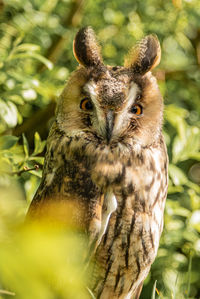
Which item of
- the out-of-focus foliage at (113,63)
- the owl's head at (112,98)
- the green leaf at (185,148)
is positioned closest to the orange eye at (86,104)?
the owl's head at (112,98)

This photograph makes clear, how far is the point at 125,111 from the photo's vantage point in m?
1.28

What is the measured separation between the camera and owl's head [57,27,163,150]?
1257mm

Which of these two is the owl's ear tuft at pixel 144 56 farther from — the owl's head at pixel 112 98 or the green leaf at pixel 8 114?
the green leaf at pixel 8 114

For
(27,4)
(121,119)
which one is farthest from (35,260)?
(27,4)

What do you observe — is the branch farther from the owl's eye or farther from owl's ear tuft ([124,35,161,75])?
the owl's eye

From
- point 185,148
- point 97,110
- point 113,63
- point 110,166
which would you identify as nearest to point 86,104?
point 97,110

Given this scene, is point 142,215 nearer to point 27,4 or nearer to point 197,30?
point 27,4

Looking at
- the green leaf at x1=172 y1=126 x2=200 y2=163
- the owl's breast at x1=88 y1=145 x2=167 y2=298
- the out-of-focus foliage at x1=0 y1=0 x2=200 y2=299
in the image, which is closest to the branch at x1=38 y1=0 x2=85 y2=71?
the out-of-focus foliage at x1=0 y1=0 x2=200 y2=299

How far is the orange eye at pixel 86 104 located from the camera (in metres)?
1.30

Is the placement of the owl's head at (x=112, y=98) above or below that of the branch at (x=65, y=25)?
below

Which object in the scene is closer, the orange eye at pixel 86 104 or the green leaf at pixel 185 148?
the orange eye at pixel 86 104

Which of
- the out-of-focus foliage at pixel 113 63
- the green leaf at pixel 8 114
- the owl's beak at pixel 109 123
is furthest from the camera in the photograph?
the out-of-focus foliage at pixel 113 63

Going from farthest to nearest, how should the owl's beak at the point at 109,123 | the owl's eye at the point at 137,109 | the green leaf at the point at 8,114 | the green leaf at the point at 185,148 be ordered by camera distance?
the green leaf at the point at 185,148 < the green leaf at the point at 8,114 < the owl's eye at the point at 137,109 < the owl's beak at the point at 109,123

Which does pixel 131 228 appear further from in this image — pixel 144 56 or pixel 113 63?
pixel 113 63
